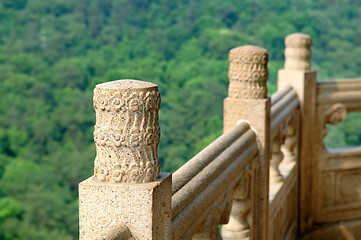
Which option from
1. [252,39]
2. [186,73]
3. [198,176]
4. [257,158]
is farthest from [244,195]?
[252,39]

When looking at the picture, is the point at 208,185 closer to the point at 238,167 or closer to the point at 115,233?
the point at 238,167

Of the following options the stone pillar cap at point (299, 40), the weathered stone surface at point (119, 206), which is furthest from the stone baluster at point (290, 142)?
the weathered stone surface at point (119, 206)

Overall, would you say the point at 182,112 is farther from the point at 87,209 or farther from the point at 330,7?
the point at 87,209

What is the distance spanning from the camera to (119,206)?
1856 mm

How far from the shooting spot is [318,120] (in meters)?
6.21

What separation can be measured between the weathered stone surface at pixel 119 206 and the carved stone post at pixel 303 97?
426cm

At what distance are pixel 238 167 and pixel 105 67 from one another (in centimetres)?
5172

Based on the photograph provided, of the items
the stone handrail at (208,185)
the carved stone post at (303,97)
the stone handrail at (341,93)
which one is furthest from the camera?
the stone handrail at (341,93)

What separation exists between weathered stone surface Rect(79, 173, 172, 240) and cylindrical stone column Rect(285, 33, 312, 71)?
14.2ft

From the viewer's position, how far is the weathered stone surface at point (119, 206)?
1.85 metres

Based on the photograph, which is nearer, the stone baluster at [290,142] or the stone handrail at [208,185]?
the stone handrail at [208,185]

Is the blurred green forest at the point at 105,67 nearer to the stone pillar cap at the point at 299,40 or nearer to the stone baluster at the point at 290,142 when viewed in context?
the stone pillar cap at the point at 299,40

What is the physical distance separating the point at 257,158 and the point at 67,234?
3451 centimetres

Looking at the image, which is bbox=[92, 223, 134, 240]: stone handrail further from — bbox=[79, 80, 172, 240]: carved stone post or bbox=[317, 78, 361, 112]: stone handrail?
bbox=[317, 78, 361, 112]: stone handrail
